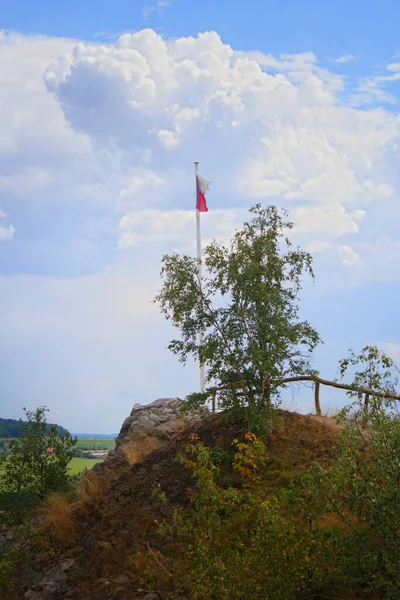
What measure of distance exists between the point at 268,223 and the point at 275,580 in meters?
9.96

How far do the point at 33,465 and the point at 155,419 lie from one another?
4.95 metres

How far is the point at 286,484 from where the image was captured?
1698 cm

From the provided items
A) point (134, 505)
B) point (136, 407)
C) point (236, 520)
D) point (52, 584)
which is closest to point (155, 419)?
point (136, 407)

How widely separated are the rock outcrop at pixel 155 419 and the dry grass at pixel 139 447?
1.92 feet

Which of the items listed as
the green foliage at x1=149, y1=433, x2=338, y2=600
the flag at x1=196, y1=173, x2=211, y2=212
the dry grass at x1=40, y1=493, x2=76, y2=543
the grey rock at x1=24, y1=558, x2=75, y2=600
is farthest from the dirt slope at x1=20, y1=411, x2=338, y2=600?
the flag at x1=196, y1=173, x2=211, y2=212

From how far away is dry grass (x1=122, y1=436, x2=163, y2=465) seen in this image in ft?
74.7

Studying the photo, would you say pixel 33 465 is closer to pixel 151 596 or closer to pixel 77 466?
pixel 77 466

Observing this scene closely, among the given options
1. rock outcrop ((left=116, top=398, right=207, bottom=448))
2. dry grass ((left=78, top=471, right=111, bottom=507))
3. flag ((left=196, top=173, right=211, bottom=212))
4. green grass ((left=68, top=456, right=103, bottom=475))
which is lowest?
dry grass ((left=78, top=471, right=111, bottom=507))

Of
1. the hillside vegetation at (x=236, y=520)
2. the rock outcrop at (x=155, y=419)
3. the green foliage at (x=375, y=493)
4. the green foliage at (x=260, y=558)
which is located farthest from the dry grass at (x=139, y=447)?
the green foliage at (x=375, y=493)

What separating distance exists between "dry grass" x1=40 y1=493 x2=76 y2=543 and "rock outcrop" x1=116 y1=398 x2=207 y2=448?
417 centimetres

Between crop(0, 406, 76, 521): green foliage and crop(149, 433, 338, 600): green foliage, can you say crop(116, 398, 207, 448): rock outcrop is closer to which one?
crop(0, 406, 76, 521): green foliage

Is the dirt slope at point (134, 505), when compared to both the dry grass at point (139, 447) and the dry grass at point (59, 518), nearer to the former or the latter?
the dry grass at point (59, 518)

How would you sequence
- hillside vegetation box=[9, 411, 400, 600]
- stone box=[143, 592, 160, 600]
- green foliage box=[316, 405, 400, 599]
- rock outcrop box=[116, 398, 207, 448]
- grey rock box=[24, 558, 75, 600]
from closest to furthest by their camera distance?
1. green foliage box=[316, 405, 400, 599]
2. hillside vegetation box=[9, 411, 400, 600]
3. stone box=[143, 592, 160, 600]
4. grey rock box=[24, 558, 75, 600]
5. rock outcrop box=[116, 398, 207, 448]

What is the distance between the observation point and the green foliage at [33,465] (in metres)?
21.8
